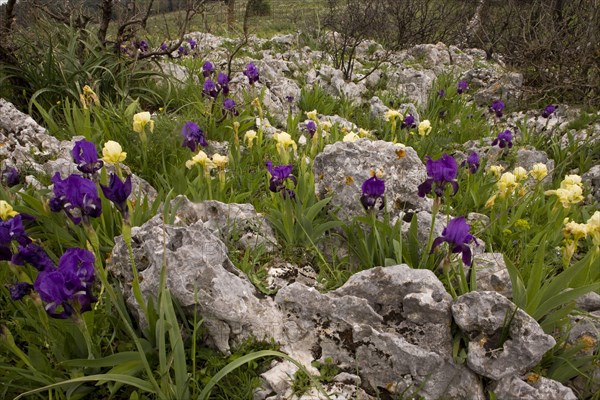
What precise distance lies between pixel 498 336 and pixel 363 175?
4.93 feet

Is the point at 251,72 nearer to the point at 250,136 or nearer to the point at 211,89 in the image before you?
the point at 211,89

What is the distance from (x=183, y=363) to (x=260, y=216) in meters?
1.37

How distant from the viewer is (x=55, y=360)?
1839mm

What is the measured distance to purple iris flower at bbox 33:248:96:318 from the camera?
57.1 inches

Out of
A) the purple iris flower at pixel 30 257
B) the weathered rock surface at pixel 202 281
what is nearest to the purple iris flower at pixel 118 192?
the weathered rock surface at pixel 202 281

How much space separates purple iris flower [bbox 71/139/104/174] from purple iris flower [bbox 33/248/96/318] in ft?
2.48

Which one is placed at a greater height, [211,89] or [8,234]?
[211,89]

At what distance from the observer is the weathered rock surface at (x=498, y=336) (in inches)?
68.0

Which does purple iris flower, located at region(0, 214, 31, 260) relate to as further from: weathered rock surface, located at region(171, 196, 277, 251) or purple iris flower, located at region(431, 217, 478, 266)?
purple iris flower, located at region(431, 217, 478, 266)

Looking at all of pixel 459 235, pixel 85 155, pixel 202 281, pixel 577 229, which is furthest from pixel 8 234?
pixel 577 229

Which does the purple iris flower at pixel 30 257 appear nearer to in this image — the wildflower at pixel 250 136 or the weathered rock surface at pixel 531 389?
the weathered rock surface at pixel 531 389

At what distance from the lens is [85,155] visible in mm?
2156

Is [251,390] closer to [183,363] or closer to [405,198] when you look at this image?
[183,363]

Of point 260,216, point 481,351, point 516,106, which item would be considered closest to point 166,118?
point 260,216
